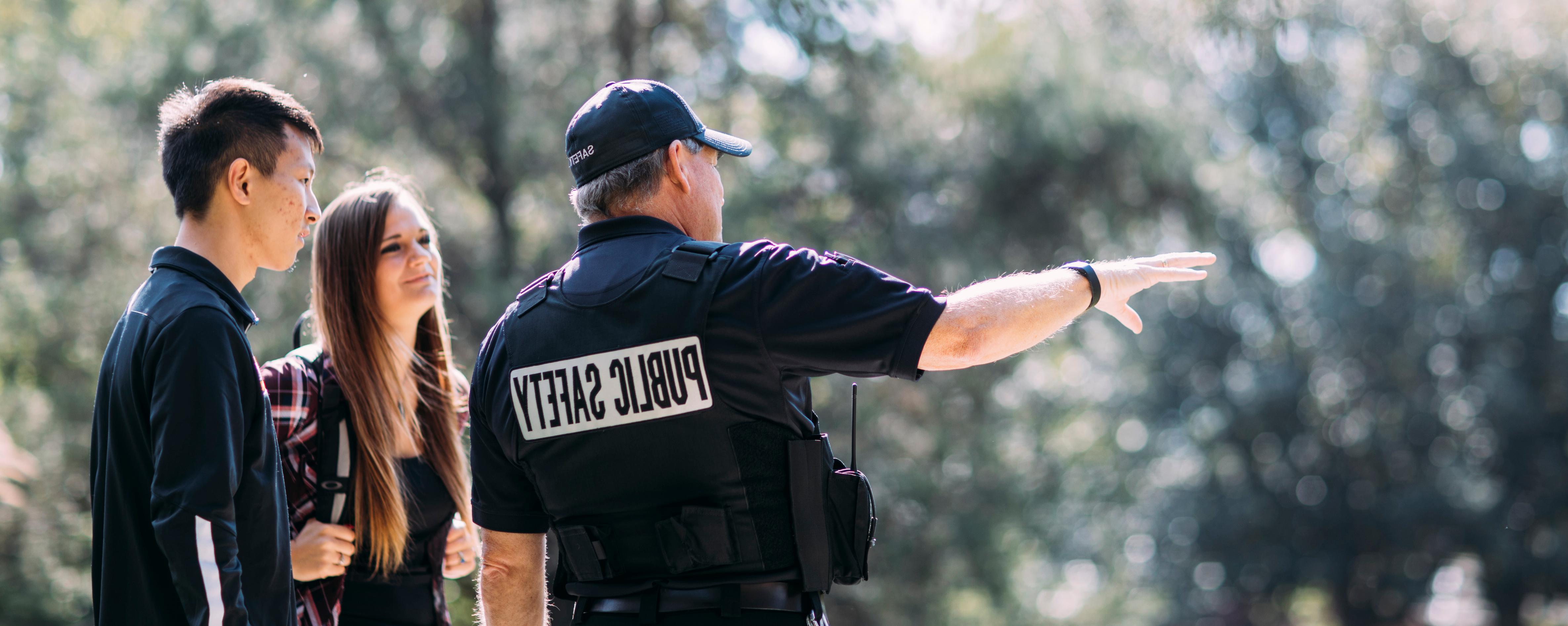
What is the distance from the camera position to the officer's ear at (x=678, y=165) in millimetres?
2133

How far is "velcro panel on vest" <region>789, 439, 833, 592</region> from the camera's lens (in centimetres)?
195

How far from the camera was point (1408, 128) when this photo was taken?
18906mm

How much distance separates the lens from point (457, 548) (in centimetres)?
300

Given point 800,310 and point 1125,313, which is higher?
point 800,310

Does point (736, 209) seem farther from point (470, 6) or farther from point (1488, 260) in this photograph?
point (1488, 260)

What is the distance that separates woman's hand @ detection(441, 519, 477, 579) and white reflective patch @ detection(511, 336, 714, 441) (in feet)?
3.63

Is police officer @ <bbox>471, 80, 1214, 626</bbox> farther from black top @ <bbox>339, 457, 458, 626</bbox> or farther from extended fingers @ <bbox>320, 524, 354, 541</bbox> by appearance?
black top @ <bbox>339, 457, 458, 626</bbox>

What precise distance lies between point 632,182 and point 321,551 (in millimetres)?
1250

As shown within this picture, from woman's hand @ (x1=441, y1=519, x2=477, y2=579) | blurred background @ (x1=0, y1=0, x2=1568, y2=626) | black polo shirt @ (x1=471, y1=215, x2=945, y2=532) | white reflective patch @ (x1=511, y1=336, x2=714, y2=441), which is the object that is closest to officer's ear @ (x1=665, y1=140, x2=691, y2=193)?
black polo shirt @ (x1=471, y1=215, x2=945, y2=532)

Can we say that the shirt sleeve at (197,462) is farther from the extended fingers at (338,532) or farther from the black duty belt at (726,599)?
the extended fingers at (338,532)

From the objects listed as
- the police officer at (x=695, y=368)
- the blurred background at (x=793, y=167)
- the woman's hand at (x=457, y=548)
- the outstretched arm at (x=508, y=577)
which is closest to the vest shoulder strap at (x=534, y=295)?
the police officer at (x=695, y=368)

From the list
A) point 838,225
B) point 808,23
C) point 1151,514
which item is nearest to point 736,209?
point 838,225

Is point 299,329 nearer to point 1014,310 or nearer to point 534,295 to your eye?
point 534,295

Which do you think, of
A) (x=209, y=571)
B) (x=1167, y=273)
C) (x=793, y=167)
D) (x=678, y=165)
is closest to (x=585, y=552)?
(x=209, y=571)
